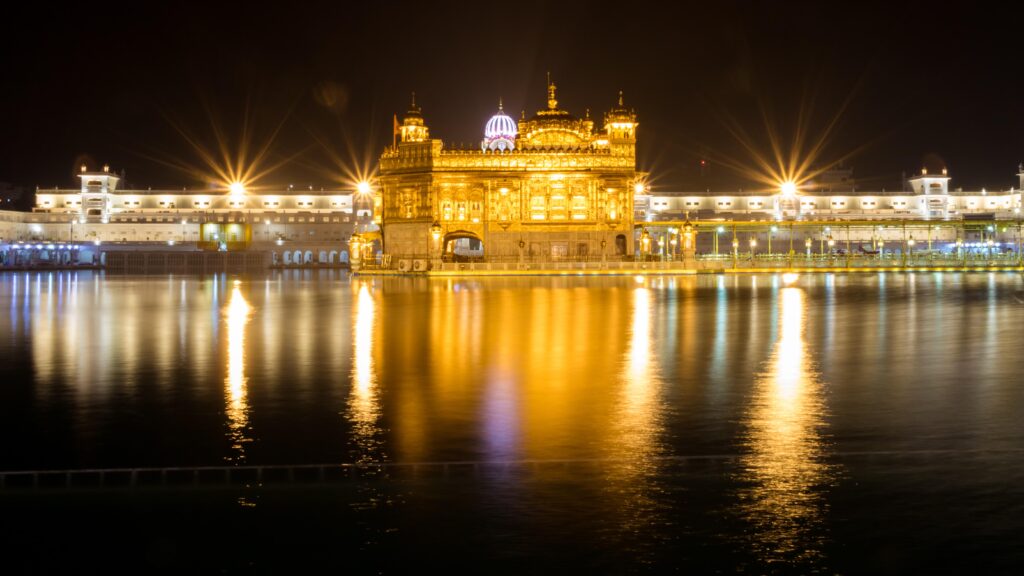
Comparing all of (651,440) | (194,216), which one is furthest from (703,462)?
(194,216)

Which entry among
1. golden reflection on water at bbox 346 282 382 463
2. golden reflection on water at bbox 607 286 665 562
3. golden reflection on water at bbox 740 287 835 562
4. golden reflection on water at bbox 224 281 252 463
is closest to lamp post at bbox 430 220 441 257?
golden reflection on water at bbox 224 281 252 463

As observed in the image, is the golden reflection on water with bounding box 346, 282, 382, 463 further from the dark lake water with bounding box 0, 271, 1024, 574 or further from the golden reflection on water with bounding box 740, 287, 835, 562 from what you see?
the golden reflection on water with bounding box 740, 287, 835, 562

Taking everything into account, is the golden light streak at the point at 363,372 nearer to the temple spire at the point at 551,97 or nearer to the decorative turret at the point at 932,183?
the temple spire at the point at 551,97

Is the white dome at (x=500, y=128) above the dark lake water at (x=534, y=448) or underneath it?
above

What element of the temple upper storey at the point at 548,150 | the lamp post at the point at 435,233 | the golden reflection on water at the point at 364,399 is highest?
the temple upper storey at the point at 548,150

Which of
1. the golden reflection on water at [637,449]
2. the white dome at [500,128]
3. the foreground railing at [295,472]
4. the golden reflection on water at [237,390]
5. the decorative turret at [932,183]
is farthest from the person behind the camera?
the decorative turret at [932,183]

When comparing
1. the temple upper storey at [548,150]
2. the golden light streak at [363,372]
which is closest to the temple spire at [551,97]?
the temple upper storey at [548,150]

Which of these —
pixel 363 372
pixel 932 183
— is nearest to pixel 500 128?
pixel 932 183

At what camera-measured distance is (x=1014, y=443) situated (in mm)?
13977

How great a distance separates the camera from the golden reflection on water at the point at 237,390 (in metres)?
14.3

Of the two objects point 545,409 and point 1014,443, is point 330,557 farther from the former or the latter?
point 1014,443

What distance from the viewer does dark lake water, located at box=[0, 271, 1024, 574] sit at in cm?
1009

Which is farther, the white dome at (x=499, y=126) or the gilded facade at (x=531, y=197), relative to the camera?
the white dome at (x=499, y=126)

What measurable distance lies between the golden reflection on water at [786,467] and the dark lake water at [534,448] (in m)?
0.04
